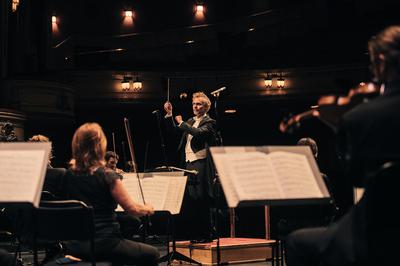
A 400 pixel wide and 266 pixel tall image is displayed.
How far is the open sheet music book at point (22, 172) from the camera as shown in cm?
321

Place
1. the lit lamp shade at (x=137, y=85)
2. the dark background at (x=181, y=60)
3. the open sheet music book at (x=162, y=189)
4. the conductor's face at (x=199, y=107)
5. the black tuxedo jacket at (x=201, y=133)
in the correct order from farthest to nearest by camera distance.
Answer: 1. the lit lamp shade at (x=137, y=85)
2. the dark background at (x=181, y=60)
3. the conductor's face at (x=199, y=107)
4. the black tuxedo jacket at (x=201, y=133)
5. the open sheet music book at (x=162, y=189)

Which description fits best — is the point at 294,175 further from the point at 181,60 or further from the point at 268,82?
the point at 181,60

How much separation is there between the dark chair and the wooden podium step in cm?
258

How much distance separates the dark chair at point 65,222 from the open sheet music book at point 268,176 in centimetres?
78

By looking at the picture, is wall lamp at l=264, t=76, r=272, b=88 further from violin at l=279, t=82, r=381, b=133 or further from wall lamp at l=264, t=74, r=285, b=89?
violin at l=279, t=82, r=381, b=133

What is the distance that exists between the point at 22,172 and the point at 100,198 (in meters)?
0.54

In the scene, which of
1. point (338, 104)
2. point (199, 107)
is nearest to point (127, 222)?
point (199, 107)

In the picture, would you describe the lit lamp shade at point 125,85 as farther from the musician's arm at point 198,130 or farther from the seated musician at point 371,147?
the seated musician at point 371,147

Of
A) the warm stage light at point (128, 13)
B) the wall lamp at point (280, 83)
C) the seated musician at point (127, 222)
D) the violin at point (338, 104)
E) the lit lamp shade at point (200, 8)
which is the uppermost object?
the lit lamp shade at point (200, 8)

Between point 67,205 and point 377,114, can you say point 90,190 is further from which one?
point 377,114

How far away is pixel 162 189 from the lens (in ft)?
15.1

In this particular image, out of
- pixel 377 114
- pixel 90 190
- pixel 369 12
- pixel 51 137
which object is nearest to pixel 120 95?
pixel 51 137

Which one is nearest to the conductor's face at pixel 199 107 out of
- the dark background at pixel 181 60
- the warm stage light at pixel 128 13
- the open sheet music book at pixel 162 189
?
the open sheet music book at pixel 162 189

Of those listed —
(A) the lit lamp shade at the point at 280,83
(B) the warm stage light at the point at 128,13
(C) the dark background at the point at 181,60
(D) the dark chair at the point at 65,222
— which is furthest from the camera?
(B) the warm stage light at the point at 128,13
